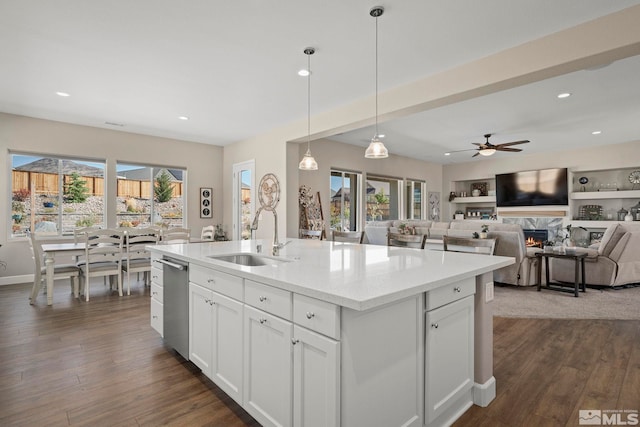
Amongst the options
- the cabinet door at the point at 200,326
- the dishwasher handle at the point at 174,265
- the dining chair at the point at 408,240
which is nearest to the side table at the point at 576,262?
the dining chair at the point at 408,240

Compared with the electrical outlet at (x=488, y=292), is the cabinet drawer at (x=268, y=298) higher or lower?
higher

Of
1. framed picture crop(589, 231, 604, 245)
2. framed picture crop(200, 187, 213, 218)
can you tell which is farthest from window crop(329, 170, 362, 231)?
framed picture crop(589, 231, 604, 245)

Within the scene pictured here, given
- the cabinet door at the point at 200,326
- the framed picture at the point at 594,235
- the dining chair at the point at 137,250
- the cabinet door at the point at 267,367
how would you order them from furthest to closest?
1. the framed picture at the point at 594,235
2. the dining chair at the point at 137,250
3. the cabinet door at the point at 200,326
4. the cabinet door at the point at 267,367

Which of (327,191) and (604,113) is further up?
(604,113)

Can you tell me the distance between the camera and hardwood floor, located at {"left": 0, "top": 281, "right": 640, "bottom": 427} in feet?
6.37

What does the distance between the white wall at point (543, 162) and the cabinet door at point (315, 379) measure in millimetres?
9332

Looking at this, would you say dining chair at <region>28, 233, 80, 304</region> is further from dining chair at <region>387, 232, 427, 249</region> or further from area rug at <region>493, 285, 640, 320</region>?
area rug at <region>493, 285, 640, 320</region>

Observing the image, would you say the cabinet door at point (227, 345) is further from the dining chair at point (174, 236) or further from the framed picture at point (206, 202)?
the framed picture at point (206, 202)

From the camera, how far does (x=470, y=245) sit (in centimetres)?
290

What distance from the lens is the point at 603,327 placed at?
3.38 m

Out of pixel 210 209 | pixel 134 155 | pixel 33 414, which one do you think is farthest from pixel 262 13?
pixel 210 209

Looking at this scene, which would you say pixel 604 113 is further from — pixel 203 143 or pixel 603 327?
pixel 203 143

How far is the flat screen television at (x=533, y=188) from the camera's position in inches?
324

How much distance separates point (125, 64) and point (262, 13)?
5.97 ft
